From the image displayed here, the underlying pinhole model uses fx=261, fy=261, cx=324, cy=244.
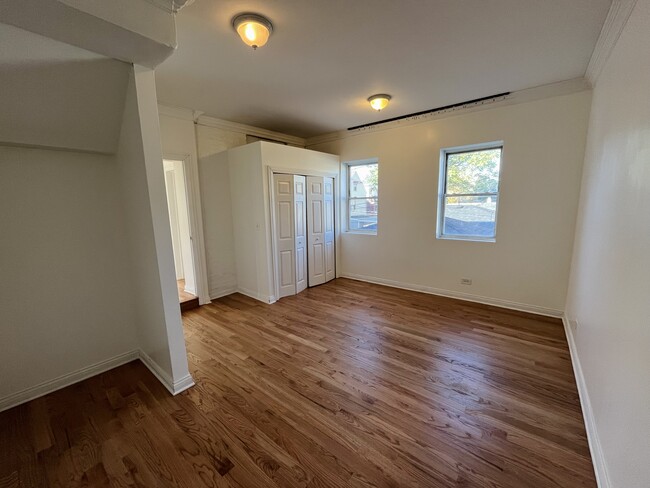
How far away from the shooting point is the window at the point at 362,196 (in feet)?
15.7

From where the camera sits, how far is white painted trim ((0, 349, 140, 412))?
196cm

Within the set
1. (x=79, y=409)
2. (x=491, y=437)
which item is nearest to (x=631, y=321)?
(x=491, y=437)

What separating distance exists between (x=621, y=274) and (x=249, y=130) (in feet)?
15.4

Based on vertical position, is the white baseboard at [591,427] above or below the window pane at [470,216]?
below

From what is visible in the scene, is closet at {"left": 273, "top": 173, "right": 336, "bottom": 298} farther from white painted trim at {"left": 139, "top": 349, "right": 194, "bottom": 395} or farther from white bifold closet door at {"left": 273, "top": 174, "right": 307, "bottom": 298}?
white painted trim at {"left": 139, "top": 349, "right": 194, "bottom": 395}

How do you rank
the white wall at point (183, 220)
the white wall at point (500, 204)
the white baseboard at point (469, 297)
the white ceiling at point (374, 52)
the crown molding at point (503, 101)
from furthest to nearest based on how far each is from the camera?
1. the white wall at point (183, 220)
2. the white baseboard at point (469, 297)
3. the white wall at point (500, 204)
4. the crown molding at point (503, 101)
5. the white ceiling at point (374, 52)

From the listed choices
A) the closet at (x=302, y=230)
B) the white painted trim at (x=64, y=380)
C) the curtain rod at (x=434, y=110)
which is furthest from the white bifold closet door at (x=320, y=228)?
the white painted trim at (x=64, y=380)

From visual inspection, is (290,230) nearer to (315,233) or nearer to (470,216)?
(315,233)

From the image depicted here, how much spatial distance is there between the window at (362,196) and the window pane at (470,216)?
4.11 ft

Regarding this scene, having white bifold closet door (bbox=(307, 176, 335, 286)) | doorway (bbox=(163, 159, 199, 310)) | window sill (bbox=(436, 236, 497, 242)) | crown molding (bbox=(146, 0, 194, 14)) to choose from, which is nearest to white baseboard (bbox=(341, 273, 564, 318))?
white bifold closet door (bbox=(307, 176, 335, 286))

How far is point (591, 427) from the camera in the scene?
1.59 m

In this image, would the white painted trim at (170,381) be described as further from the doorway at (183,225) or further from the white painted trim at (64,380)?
the doorway at (183,225)

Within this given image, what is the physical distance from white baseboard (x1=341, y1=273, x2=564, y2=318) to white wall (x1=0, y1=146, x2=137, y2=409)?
366 centimetres

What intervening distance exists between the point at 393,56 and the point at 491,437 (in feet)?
9.87
